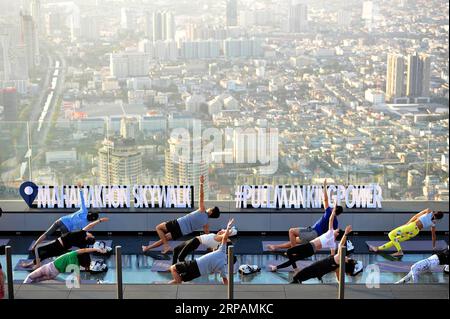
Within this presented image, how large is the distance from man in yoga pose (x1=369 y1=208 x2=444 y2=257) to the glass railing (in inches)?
69.0

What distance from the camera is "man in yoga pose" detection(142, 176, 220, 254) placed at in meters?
13.2

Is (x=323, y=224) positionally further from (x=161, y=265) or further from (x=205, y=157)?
(x=205, y=157)

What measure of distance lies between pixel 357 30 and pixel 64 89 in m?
8.78

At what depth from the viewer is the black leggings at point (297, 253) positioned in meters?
12.2

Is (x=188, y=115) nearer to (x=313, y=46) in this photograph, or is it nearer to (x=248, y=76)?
(x=248, y=76)

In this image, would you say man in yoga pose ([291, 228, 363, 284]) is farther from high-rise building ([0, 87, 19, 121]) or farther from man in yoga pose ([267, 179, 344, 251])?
high-rise building ([0, 87, 19, 121])

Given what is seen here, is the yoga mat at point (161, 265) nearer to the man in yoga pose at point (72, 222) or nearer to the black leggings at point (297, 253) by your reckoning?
the man in yoga pose at point (72, 222)

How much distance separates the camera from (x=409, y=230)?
13.2 metres

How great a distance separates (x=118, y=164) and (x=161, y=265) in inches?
159

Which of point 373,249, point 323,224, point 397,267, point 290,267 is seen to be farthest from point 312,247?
point 373,249

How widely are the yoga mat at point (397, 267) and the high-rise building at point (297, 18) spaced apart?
15.9m

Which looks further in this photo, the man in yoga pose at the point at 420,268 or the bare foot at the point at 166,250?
the bare foot at the point at 166,250

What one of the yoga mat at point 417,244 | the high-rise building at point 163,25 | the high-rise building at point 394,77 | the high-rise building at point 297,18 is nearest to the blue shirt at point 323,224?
the yoga mat at point 417,244

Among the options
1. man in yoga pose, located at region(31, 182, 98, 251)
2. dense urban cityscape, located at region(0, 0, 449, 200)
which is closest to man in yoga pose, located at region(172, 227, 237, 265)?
man in yoga pose, located at region(31, 182, 98, 251)
